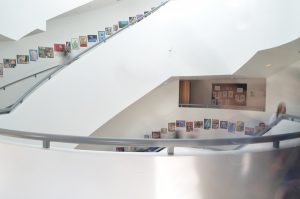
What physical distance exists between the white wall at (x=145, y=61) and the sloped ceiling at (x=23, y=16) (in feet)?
3.58

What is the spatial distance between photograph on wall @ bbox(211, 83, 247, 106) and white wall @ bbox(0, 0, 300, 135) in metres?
2.35

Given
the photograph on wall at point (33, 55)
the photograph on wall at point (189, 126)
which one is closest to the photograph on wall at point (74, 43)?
the photograph on wall at point (33, 55)

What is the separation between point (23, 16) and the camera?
525 centimetres

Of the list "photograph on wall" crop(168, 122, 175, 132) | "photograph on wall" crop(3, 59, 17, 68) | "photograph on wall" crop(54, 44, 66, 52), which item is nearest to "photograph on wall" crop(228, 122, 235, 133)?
"photograph on wall" crop(168, 122, 175, 132)

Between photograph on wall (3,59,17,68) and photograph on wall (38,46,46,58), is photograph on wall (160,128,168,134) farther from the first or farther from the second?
photograph on wall (3,59,17,68)

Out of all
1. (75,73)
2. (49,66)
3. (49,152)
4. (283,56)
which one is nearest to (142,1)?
(49,66)

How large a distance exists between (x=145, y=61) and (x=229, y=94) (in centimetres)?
306

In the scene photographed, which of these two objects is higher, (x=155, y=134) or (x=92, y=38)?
(x=92, y=38)

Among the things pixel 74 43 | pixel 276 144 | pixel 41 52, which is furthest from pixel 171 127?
pixel 276 144

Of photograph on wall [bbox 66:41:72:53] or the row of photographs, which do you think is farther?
photograph on wall [bbox 66:41:72:53]

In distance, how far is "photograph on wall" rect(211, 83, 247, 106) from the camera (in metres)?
7.42

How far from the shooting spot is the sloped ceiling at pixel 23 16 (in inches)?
199

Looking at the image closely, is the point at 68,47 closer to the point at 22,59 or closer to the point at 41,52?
the point at 41,52

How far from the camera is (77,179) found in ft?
5.44
